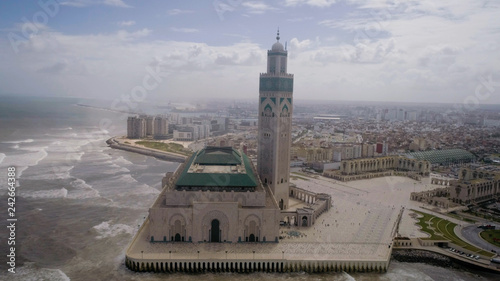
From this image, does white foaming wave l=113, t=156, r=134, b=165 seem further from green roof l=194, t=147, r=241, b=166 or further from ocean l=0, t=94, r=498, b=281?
green roof l=194, t=147, r=241, b=166

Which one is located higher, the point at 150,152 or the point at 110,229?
the point at 150,152

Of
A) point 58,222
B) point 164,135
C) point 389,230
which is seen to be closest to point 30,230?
point 58,222

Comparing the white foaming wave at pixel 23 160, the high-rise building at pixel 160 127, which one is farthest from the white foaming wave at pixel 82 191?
the high-rise building at pixel 160 127

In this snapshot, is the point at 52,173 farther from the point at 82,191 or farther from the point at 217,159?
the point at 217,159

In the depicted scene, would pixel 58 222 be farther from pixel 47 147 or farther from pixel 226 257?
pixel 47 147

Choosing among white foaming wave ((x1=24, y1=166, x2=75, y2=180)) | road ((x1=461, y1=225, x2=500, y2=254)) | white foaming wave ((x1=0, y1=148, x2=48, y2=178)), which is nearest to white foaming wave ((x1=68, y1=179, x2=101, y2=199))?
white foaming wave ((x1=24, y1=166, x2=75, y2=180))

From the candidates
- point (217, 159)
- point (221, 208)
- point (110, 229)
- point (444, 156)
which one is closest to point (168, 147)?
point (217, 159)
